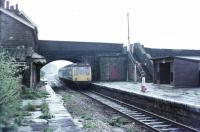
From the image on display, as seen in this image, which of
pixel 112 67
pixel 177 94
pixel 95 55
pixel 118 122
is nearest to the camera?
pixel 118 122

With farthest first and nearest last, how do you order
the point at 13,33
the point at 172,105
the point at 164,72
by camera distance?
the point at 164,72 < the point at 13,33 < the point at 172,105

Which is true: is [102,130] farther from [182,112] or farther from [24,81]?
[24,81]

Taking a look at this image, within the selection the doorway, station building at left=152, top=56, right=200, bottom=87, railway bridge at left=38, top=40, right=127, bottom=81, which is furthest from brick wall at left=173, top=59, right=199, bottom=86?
railway bridge at left=38, top=40, right=127, bottom=81

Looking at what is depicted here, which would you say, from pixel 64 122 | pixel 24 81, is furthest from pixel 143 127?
pixel 24 81

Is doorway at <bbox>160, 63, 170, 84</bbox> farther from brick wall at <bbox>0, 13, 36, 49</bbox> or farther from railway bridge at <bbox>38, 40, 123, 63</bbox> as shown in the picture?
railway bridge at <bbox>38, 40, 123, 63</bbox>

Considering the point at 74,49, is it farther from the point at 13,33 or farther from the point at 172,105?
the point at 172,105

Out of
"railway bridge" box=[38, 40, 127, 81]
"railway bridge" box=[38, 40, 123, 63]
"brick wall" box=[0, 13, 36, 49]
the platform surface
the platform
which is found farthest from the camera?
"railway bridge" box=[38, 40, 127, 81]

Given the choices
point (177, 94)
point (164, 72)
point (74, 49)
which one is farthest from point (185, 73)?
point (74, 49)

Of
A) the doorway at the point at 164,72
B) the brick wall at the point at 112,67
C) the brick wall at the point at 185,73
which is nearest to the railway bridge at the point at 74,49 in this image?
the brick wall at the point at 112,67

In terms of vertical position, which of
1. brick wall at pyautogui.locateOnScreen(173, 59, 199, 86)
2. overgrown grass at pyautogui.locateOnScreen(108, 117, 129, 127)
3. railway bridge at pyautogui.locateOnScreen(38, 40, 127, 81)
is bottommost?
overgrown grass at pyautogui.locateOnScreen(108, 117, 129, 127)

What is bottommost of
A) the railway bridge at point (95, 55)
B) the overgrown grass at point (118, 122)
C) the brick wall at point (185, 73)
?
the overgrown grass at point (118, 122)

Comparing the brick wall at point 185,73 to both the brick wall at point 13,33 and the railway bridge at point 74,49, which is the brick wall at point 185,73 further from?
the railway bridge at point 74,49

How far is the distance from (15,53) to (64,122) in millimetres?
13933

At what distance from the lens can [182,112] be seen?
13055mm
